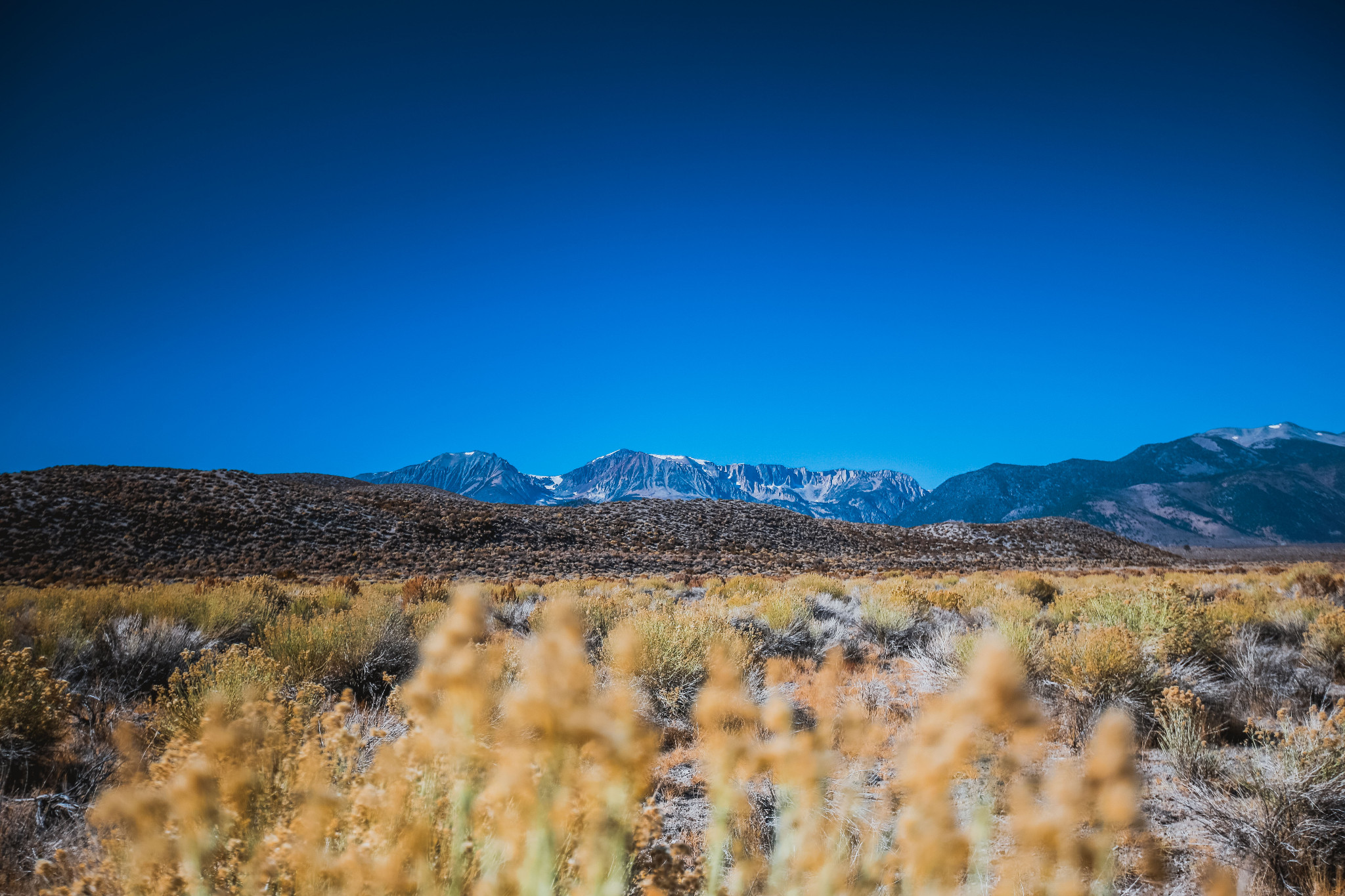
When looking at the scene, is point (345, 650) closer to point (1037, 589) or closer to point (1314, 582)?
point (1037, 589)

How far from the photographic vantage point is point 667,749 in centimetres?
414

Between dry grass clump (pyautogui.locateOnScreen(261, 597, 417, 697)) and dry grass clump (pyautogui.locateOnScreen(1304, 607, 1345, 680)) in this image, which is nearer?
dry grass clump (pyautogui.locateOnScreen(261, 597, 417, 697))

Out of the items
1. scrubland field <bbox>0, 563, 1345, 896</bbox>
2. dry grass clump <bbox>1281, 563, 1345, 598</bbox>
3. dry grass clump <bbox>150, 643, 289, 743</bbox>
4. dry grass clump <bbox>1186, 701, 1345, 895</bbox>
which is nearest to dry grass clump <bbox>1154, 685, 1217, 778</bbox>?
scrubland field <bbox>0, 563, 1345, 896</bbox>

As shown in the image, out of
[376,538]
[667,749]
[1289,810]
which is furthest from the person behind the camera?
[376,538]

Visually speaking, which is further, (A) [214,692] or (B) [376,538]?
(B) [376,538]

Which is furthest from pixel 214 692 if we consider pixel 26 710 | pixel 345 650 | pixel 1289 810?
pixel 1289 810

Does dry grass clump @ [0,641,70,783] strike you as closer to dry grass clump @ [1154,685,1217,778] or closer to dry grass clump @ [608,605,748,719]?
dry grass clump @ [608,605,748,719]

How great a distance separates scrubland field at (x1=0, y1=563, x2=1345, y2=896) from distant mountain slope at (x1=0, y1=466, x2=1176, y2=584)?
1554 centimetres

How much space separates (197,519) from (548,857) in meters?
34.2

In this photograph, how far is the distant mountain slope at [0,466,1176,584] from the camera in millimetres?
22734

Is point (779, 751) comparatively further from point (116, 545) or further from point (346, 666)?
point (116, 545)

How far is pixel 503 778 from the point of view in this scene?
1005 mm

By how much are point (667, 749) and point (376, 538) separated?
94.4ft

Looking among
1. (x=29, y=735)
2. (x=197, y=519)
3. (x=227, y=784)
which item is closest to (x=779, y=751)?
(x=227, y=784)
